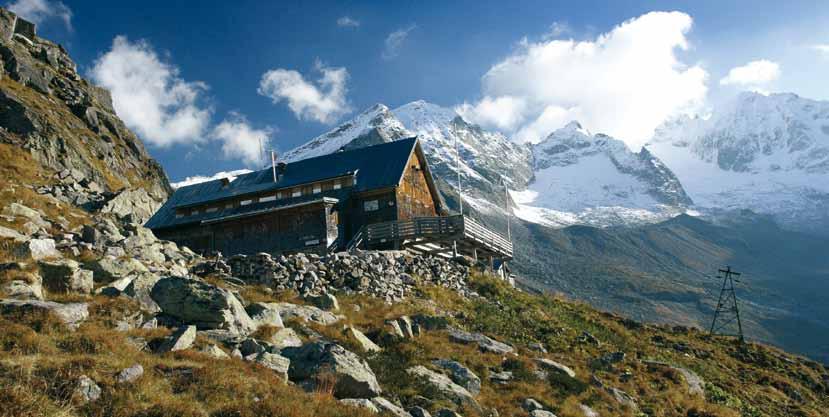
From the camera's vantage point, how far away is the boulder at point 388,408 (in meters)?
14.8

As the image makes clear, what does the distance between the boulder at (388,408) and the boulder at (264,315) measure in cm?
592

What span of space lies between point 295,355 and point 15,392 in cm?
718

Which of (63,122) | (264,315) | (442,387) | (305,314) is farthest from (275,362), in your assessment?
(63,122)

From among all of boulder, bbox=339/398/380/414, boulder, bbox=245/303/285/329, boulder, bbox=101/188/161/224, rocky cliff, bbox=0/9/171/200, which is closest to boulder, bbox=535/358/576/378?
boulder, bbox=245/303/285/329

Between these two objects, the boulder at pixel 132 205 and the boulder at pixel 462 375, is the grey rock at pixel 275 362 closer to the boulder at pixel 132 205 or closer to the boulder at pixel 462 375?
the boulder at pixel 462 375

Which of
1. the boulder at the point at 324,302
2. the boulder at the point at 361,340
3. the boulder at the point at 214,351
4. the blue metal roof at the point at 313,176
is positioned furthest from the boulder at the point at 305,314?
the blue metal roof at the point at 313,176

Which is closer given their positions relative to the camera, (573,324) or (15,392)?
(15,392)

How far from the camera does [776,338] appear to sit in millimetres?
194625

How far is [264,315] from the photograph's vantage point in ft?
67.3

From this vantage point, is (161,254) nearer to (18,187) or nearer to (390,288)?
(390,288)

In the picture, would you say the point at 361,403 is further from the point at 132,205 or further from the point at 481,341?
the point at 132,205

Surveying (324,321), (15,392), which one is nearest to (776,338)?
(324,321)

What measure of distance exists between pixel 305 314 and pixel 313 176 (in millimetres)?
26912

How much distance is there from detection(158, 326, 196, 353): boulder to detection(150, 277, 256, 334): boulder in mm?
1910
